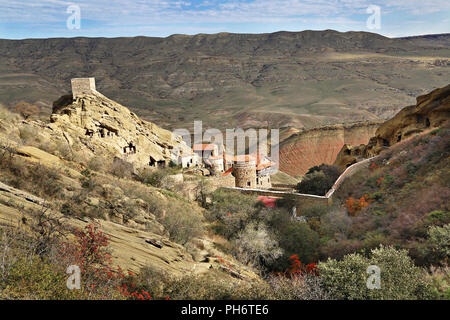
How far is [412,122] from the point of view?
986 inches

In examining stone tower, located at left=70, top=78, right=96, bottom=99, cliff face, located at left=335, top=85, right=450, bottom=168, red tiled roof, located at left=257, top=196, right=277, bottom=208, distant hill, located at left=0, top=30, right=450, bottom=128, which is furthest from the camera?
distant hill, located at left=0, top=30, right=450, bottom=128

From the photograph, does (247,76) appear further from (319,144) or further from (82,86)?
(82,86)

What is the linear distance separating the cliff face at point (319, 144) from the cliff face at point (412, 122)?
18.6 m

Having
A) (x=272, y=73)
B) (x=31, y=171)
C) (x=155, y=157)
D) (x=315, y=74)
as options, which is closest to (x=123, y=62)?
(x=272, y=73)

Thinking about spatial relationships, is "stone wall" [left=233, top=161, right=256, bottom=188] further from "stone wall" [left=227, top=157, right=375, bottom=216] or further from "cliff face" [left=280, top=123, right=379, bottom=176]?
"cliff face" [left=280, top=123, right=379, bottom=176]

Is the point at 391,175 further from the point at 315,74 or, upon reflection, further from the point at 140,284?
the point at 315,74

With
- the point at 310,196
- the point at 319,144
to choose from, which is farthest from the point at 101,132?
the point at 319,144

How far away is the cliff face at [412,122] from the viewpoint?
2269cm

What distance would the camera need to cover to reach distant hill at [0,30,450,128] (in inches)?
3895

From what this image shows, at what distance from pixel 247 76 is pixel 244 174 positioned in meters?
127

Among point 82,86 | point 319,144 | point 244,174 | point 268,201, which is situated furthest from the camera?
point 319,144

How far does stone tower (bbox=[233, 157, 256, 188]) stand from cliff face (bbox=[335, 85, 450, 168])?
8.15m

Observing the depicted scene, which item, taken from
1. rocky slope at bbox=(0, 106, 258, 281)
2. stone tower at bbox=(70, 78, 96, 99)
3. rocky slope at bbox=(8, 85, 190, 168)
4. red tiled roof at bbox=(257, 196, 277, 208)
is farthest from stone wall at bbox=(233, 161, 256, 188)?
stone tower at bbox=(70, 78, 96, 99)
